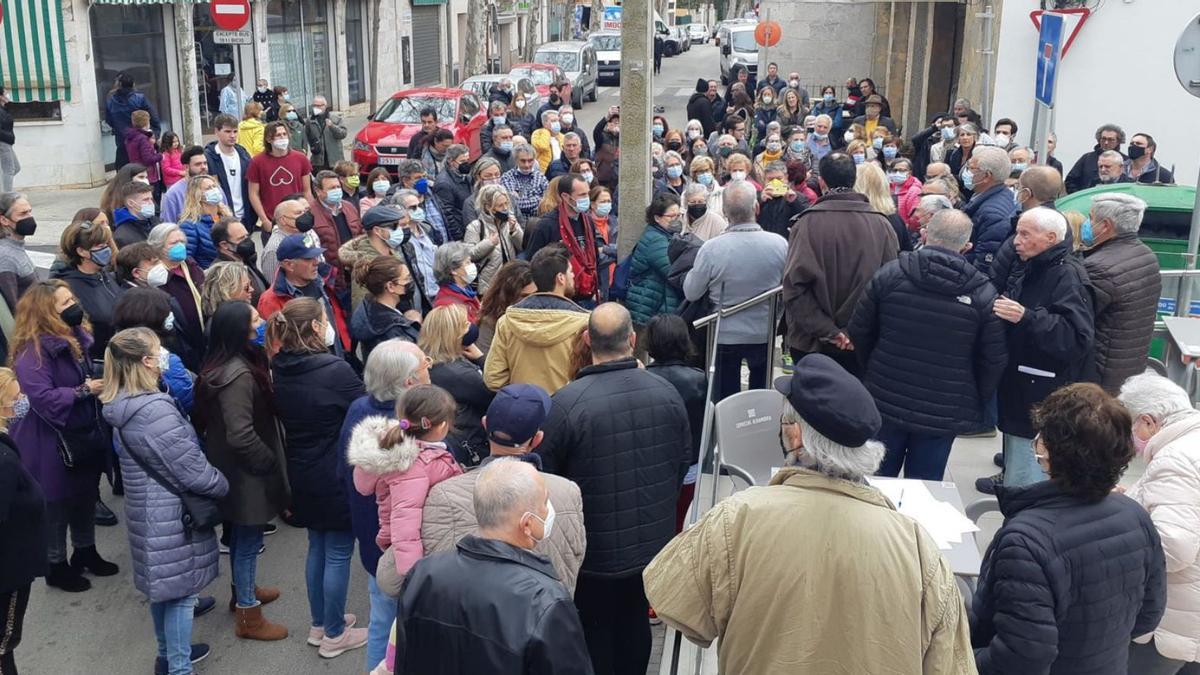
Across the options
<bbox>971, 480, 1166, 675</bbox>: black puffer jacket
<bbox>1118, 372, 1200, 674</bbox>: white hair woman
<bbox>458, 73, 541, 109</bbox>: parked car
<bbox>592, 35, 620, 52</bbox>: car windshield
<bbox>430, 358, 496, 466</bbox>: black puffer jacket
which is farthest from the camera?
<bbox>592, 35, 620, 52</bbox>: car windshield

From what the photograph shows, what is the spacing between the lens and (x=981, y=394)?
5.64m

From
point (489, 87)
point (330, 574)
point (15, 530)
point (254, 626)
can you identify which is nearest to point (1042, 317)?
point (330, 574)

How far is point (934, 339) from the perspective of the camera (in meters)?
5.52

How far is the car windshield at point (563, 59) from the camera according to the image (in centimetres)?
3425

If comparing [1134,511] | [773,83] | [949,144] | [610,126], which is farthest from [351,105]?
[1134,511]

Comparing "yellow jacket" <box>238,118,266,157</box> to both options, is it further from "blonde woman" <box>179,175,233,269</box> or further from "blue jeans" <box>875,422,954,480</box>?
"blue jeans" <box>875,422,954,480</box>

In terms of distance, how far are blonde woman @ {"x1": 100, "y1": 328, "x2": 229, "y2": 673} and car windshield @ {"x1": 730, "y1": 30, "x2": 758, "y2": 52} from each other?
35.5 metres

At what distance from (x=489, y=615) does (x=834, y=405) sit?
1.15 meters

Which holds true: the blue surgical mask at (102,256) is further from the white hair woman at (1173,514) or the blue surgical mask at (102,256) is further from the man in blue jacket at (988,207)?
the white hair woman at (1173,514)

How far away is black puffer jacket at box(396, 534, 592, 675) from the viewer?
10.5ft

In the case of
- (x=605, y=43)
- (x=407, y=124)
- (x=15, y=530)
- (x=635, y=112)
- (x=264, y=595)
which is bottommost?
(x=264, y=595)

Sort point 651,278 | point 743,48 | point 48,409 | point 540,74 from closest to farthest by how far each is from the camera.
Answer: point 48,409, point 651,278, point 540,74, point 743,48

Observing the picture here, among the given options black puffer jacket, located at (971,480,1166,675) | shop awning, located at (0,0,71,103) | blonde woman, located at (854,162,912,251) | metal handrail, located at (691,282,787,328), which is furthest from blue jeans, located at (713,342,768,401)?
shop awning, located at (0,0,71,103)

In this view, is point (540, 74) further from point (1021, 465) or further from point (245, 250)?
point (1021, 465)
